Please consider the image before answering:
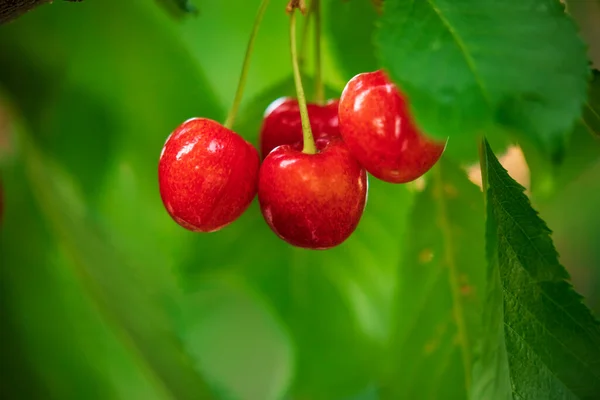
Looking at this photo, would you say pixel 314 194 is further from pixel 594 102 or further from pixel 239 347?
pixel 239 347

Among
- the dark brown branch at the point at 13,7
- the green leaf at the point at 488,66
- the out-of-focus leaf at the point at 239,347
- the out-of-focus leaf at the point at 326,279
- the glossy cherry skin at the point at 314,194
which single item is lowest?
the out-of-focus leaf at the point at 239,347

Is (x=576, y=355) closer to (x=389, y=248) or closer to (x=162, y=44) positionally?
(x=389, y=248)

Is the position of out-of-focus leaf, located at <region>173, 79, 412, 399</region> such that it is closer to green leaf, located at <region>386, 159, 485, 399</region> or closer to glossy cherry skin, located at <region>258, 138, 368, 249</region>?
green leaf, located at <region>386, 159, 485, 399</region>

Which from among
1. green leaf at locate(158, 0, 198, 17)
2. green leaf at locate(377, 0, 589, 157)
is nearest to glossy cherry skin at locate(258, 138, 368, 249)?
green leaf at locate(377, 0, 589, 157)

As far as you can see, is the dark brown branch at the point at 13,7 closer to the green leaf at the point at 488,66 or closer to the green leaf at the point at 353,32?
the green leaf at the point at 488,66

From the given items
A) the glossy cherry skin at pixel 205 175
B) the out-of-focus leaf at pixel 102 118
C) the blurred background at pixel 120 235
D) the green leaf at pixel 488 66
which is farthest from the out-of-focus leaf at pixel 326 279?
the green leaf at pixel 488 66

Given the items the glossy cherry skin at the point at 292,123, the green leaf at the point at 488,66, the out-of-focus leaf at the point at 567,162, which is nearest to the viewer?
the green leaf at the point at 488,66
